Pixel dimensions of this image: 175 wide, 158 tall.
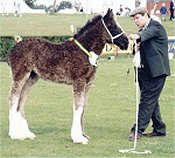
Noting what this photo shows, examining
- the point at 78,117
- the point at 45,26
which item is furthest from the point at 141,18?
the point at 45,26

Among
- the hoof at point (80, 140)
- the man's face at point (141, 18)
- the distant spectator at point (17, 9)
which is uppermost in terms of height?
the man's face at point (141, 18)

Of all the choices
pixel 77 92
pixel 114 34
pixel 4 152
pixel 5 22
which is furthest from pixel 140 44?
pixel 5 22

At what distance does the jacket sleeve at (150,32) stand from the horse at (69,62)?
452mm

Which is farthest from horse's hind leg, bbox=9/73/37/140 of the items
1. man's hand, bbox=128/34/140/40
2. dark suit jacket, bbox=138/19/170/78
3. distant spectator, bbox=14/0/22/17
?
distant spectator, bbox=14/0/22/17

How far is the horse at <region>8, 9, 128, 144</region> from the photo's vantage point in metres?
11.4

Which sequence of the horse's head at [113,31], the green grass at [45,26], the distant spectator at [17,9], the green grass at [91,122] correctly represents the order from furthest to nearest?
1. the distant spectator at [17,9]
2. the green grass at [45,26]
3. the horse's head at [113,31]
4. the green grass at [91,122]

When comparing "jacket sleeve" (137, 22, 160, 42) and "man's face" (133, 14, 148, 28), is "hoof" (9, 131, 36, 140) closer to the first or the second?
"jacket sleeve" (137, 22, 160, 42)

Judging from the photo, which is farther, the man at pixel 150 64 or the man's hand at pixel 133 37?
the man at pixel 150 64

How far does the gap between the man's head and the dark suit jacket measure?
13 cm

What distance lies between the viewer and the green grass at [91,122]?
10646mm

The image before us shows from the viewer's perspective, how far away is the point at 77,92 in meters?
11.4

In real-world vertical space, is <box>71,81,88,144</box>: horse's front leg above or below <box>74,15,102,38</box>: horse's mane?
below

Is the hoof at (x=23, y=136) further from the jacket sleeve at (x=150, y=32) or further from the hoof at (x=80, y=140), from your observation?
the jacket sleeve at (x=150, y=32)

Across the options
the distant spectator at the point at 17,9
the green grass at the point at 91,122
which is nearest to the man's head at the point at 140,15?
the green grass at the point at 91,122
